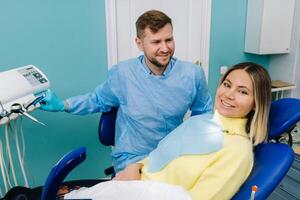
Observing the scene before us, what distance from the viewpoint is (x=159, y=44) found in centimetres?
140

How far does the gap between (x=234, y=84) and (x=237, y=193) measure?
16.4 inches

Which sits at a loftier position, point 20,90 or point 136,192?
point 20,90

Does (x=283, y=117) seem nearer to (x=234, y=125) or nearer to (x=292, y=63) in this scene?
(x=234, y=125)

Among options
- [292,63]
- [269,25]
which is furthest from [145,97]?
[292,63]

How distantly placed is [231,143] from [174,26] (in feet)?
4.38

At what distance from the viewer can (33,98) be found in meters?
1.30

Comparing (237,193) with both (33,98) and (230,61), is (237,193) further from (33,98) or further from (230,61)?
(230,61)

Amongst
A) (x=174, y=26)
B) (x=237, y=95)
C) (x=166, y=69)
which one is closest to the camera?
(x=237, y=95)

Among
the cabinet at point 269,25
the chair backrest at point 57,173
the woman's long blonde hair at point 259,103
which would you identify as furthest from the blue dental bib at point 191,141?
the cabinet at point 269,25

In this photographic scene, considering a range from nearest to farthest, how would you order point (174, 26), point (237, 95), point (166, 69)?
point (237, 95) → point (166, 69) → point (174, 26)

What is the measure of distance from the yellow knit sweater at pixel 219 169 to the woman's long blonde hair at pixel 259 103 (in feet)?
0.15

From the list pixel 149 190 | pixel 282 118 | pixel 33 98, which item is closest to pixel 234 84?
pixel 282 118

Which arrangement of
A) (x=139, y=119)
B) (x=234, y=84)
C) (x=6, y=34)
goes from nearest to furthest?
(x=234, y=84), (x=139, y=119), (x=6, y=34)

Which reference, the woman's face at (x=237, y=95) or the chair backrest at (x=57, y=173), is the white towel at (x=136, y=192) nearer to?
the chair backrest at (x=57, y=173)
